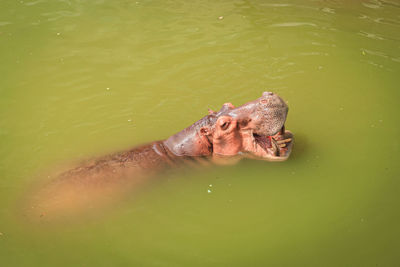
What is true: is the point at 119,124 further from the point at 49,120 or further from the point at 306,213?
the point at 306,213

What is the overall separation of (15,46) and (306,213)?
7.64 meters

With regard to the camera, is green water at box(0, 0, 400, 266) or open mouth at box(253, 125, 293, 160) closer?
green water at box(0, 0, 400, 266)

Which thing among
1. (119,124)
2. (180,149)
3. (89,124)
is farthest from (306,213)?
(89,124)

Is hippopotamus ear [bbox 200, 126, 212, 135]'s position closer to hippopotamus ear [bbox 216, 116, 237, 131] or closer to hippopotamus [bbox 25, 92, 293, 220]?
hippopotamus [bbox 25, 92, 293, 220]

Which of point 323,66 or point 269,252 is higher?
point 323,66

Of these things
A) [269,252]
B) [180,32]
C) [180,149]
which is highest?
[180,32]

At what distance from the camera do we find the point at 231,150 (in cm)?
534

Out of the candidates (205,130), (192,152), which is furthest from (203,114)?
(205,130)

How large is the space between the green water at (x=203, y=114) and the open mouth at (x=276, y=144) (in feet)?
0.72

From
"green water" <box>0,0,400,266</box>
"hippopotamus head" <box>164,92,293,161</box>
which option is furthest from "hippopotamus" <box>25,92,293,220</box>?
"green water" <box>0,0,400,266</box>

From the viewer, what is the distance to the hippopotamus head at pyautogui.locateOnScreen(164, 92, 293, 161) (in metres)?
5.05

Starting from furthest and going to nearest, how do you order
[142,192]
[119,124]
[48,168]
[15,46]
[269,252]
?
[15,46] < [119,124] < [48,168] < [142,192] < [269,252]

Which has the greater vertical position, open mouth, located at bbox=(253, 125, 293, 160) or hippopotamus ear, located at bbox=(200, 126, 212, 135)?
hippopotamus ear, located at bbox=(200, 126, 212, 135)

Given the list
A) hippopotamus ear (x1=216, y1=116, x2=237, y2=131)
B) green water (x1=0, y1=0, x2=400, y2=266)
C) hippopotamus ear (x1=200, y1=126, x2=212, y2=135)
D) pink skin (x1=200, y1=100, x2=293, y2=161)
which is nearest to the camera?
green water (x1=0, y1=0, x2=400, y2=266)
